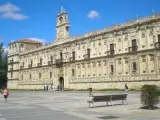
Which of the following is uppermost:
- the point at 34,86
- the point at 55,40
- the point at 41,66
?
the point at 55,40

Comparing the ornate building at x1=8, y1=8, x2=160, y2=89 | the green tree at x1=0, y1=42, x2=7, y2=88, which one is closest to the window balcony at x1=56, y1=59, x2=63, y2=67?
the ornate building at x1=8, y1=8, x2=160, y2=89

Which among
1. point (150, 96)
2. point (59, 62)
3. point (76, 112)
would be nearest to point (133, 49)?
point (59, 62)

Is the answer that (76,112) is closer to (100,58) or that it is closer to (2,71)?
(100,58)

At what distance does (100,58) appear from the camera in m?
49.9

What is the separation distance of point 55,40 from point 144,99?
161 ft

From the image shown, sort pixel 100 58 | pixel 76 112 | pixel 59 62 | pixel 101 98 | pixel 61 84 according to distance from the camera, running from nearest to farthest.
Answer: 1. pixel 76 112
2. pixel 101 98
3. pixel 100 58
4. pixel 61 84
5. pixel 59 62

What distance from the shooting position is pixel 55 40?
211 feet

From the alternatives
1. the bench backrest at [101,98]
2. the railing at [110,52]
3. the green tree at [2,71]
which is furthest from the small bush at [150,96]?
the green tree at [2,71]

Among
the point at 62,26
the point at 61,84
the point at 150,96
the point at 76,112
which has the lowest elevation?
the point at 76,112

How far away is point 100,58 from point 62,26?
16.3 meters

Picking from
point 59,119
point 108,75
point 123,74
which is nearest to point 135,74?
point 123,74

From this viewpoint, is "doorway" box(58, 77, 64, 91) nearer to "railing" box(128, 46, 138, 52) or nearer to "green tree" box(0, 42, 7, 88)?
"railing" box(128, 46, 138, 52)

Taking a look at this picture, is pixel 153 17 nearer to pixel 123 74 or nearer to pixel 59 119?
pixel 123 74

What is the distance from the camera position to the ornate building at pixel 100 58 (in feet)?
135
